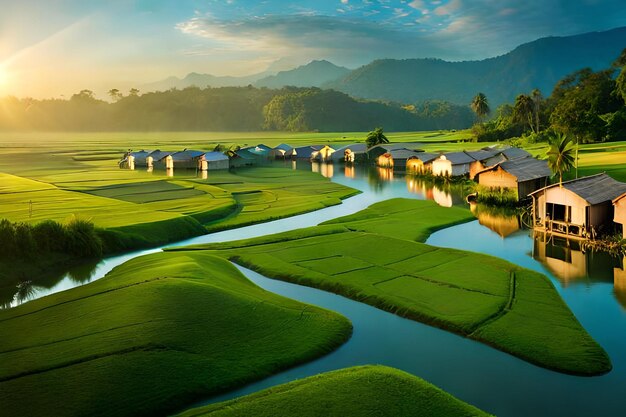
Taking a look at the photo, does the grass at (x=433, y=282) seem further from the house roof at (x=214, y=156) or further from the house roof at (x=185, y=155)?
the house roof at (x=185, y=155)

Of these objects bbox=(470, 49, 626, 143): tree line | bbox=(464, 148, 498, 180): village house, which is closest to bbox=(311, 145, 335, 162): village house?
bbox=(470, 49, 626, 143): tree line

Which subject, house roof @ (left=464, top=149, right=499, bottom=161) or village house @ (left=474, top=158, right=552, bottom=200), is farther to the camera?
house roof @ (left=464, top=149, right=499, bottom=161)

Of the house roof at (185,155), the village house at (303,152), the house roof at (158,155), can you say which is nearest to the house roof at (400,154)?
the village house at (303,152)

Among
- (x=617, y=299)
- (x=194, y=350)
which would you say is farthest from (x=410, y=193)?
(x=194, y=350)

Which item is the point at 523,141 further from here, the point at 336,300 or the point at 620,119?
the point at 336,300

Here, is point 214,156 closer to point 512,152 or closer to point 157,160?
point 157,160

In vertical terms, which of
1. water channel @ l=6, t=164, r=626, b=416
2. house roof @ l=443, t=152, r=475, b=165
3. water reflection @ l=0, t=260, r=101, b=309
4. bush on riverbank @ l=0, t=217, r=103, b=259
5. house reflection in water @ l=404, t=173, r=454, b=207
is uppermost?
house roof @ l=443, t=152, r=475, b=165

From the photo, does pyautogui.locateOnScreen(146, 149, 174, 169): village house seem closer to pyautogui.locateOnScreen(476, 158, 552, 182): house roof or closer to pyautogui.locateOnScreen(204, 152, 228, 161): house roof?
pyautogui.locateOnScreen(204, 152, 228, 161): house roof
